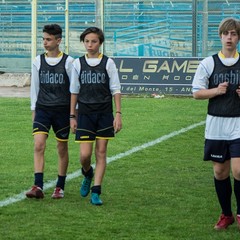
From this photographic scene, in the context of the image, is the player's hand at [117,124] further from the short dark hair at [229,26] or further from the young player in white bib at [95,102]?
the short dark hair at [229,26]

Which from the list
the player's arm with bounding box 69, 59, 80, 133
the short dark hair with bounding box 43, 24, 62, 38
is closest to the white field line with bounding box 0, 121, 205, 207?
the player's arm with bounding box 69, 59, 80, 133

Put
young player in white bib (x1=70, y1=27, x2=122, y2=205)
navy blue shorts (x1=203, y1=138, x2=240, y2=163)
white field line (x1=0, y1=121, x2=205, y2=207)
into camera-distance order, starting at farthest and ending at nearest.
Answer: white field line (x1=0, y1=121, x2=205, y2=207) → young player in white bib (x1=70, y1=27, x2=122, y2=205) → navy blue shorts (x1=203, y1=138, x2=240, y2=163)

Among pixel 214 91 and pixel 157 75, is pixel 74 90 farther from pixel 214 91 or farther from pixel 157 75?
pixel 157 75

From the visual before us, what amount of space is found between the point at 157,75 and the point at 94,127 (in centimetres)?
1576

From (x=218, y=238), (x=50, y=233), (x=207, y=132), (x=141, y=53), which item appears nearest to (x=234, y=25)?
(x=207, y=132)

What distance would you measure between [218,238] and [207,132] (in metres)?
0.95

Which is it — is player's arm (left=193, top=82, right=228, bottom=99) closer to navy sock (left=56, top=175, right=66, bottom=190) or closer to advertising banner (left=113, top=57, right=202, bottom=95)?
navy sock (left=56, top=175, right=66, bottom=190)

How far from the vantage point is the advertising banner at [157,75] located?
25062mm

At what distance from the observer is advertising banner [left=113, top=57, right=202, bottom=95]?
25062mm

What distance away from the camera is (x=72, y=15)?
107 feet

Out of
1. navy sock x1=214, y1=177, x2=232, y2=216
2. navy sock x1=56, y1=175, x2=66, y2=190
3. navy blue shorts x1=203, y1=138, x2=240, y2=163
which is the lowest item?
navy sock x1=56, y1=175, x2=66, y2=190

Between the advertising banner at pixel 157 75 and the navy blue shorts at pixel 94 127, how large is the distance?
1544 cm

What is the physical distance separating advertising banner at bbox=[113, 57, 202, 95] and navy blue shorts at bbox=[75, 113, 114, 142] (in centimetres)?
1544

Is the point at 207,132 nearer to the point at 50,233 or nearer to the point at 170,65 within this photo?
the point at 50,233
